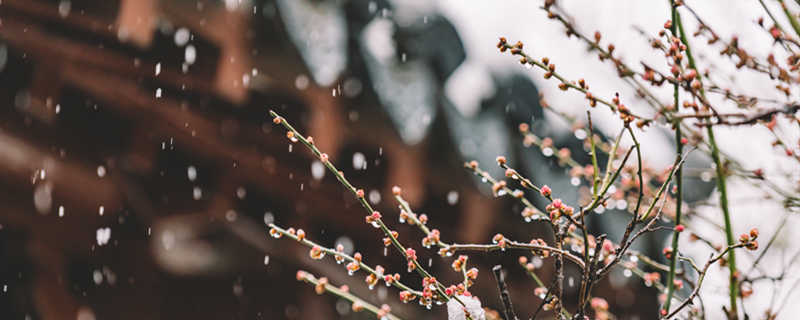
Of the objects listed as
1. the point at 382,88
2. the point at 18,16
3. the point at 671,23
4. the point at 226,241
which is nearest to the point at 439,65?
the point at 382,88

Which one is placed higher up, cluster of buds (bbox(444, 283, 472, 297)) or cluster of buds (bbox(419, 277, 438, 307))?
cluster of buds (bbox(444, 283, 472, 297))

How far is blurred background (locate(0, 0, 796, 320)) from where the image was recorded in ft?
9.11

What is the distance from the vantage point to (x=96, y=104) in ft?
10.4

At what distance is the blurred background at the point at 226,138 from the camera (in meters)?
2.78

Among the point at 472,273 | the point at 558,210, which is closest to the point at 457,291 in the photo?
the point at 472,273

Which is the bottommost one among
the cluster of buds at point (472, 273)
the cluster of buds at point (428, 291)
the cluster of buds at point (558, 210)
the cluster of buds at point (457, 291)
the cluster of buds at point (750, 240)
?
the cluster of buds at point (428, 291)

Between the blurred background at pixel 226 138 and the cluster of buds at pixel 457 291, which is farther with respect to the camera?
the blurred background at pixel 226 138

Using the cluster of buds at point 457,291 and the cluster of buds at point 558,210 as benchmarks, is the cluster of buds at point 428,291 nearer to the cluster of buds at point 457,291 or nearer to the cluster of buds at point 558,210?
the cluster of buds at point 457,291

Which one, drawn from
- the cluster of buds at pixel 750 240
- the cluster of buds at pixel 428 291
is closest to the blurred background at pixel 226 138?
the cluster of buds at pixel 428 291

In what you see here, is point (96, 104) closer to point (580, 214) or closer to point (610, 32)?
point (610, 32)

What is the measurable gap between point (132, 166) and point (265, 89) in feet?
2.65

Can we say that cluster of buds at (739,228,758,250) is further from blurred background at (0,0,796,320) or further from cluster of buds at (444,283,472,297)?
blurred background at (0,0,796,320)

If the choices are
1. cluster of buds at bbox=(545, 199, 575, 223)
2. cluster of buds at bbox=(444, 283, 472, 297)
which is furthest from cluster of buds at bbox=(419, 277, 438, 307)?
cluster of buds at bbox=(545, 199, 575, 223)

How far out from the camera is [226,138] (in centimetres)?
300
